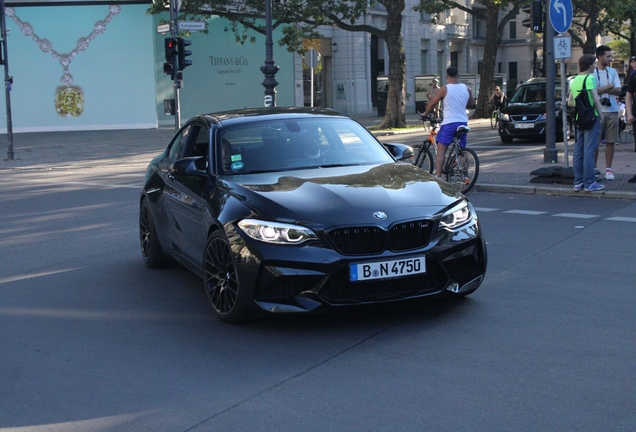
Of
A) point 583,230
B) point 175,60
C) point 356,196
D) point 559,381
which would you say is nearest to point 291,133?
point 356,196

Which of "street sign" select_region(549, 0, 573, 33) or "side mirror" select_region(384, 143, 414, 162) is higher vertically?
"street sign" select_region(549, 0, 573, 33)

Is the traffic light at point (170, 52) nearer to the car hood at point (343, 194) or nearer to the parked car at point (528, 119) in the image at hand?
the parked car at point (528, 119)

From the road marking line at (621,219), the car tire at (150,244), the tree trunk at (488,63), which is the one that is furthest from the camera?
the tree trunk at (488,63)

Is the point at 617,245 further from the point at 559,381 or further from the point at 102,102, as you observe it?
the point at 102,102

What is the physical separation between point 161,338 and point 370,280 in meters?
1.43

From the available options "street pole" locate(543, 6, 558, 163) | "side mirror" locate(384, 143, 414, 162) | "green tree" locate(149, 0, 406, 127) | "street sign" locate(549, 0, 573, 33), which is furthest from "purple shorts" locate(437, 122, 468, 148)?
"green tree" locate(149, 0, 406, 127)

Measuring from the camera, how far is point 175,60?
77.3ft

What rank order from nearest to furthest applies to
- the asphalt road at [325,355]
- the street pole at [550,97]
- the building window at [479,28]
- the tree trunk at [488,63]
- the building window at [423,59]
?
the asphalt road at [325,355] < the street pole at [550,97] < the tree trunk at [488,63] < the building window at [423,59] < the building window at [479,28]

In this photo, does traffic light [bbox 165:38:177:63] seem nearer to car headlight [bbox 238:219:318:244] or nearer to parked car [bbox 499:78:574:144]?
parked car [bbox 499:78:574:144]

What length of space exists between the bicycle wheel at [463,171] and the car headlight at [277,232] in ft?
25.6

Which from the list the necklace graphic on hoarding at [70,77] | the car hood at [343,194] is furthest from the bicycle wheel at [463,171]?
the necklace graphic on hoarding at [70,77]

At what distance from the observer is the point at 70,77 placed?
35.3m

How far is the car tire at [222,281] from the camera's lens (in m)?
5.89

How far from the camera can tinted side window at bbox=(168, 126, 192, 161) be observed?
786 cm
